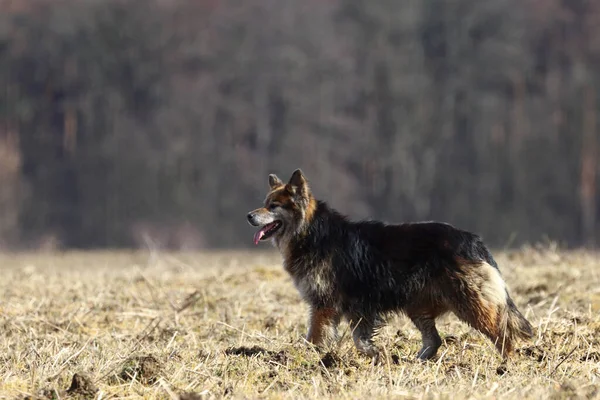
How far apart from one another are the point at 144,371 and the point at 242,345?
1.53 meters

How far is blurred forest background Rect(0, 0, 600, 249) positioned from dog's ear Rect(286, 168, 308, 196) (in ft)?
91.6

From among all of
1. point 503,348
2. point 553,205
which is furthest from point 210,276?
point 553,205

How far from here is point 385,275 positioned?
24.2 feet

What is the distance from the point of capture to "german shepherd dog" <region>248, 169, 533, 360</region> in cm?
707

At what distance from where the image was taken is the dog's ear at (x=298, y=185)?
320 inches

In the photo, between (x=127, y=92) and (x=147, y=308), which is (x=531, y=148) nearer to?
(x=127, y=92)

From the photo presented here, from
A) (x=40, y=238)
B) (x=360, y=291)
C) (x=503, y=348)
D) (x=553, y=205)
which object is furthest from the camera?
(x=553, y=205)

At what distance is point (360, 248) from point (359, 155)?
33.2 meters

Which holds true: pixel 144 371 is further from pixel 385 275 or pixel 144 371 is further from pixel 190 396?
pixel 385 275

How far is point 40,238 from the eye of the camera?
1401 inches

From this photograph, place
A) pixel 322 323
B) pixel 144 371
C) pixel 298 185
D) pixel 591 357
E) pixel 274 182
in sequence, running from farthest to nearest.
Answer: pixel 274 182 → pixel 298 185 → pixel 322 323 → pixel 591 357 → pixel 144 371

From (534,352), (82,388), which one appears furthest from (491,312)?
(82,388)

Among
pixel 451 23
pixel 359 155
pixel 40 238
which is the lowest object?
pixel 40 238

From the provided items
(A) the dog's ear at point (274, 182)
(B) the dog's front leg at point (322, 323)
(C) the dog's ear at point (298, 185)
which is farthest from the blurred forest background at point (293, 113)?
(B) the dog's front leg at point (322, 323)
